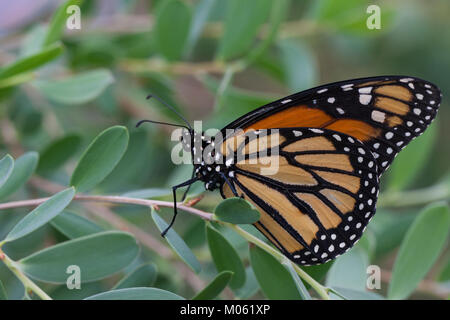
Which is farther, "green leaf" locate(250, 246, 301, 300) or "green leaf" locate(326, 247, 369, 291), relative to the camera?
"green leaf" locate(326, 247, 369, 291)

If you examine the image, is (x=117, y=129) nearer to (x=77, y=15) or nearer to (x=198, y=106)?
(x=77, y=15)

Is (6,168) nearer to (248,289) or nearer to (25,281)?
(25,281)

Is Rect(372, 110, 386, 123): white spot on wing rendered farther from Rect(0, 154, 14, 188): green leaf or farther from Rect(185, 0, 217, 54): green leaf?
Rect(0, 154, 14, 188): green leaf

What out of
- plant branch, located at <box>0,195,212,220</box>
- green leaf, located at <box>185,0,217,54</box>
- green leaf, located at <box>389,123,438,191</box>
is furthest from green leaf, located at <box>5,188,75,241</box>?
green leaf, located at <box>389,123,438,191</box>

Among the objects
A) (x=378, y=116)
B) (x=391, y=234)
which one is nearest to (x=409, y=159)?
(x=391, y=234)

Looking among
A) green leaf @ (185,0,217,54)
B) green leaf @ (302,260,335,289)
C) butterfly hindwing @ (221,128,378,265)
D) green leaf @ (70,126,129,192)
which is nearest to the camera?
green leaf @ (70,126,129,192)

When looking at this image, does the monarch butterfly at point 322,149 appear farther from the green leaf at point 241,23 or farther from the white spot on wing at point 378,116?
the green leaf at point 241,23
